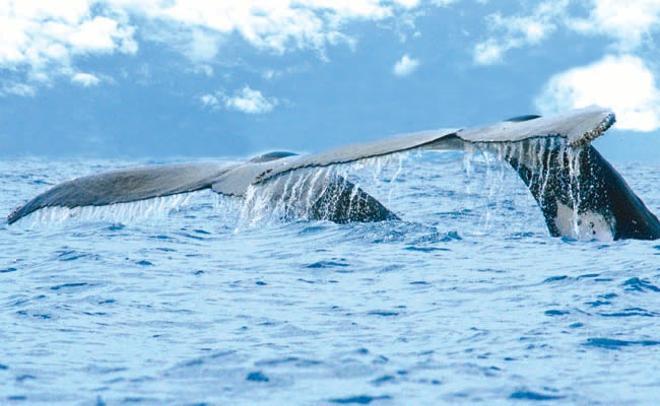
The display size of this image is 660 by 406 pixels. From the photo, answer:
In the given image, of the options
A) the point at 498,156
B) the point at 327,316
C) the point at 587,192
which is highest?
the point at 498,156

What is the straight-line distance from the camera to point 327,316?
7898mm

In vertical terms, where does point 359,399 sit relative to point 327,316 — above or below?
below

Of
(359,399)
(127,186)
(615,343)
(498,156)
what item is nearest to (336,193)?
(127,186)

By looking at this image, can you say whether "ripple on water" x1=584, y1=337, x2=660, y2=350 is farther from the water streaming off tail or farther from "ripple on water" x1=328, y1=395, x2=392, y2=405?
"ripple on water" x1=328, y1=395, x2=392, y2=405

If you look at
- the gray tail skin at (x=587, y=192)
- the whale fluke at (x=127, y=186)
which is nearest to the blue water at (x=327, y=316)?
the whale fluke at (x=127, y=186)

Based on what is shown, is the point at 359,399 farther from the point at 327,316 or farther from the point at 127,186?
the point at 127,186

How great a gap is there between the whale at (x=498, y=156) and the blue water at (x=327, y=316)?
167mm

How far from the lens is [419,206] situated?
19.1 meters

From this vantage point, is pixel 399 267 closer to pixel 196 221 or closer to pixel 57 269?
pixel 57 269

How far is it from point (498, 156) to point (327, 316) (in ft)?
5.37

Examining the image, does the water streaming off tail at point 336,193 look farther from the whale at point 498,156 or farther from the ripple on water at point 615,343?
the ripple on water at point 615,343

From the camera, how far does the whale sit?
7258mm

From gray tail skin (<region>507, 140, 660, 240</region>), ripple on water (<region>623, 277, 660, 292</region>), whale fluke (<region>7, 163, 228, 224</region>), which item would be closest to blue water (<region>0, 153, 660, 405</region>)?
ripple on water (<region>623, 277, 660, 292</region>)

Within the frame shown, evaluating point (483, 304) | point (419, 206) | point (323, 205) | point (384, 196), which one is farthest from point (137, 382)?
point (384, 196)
